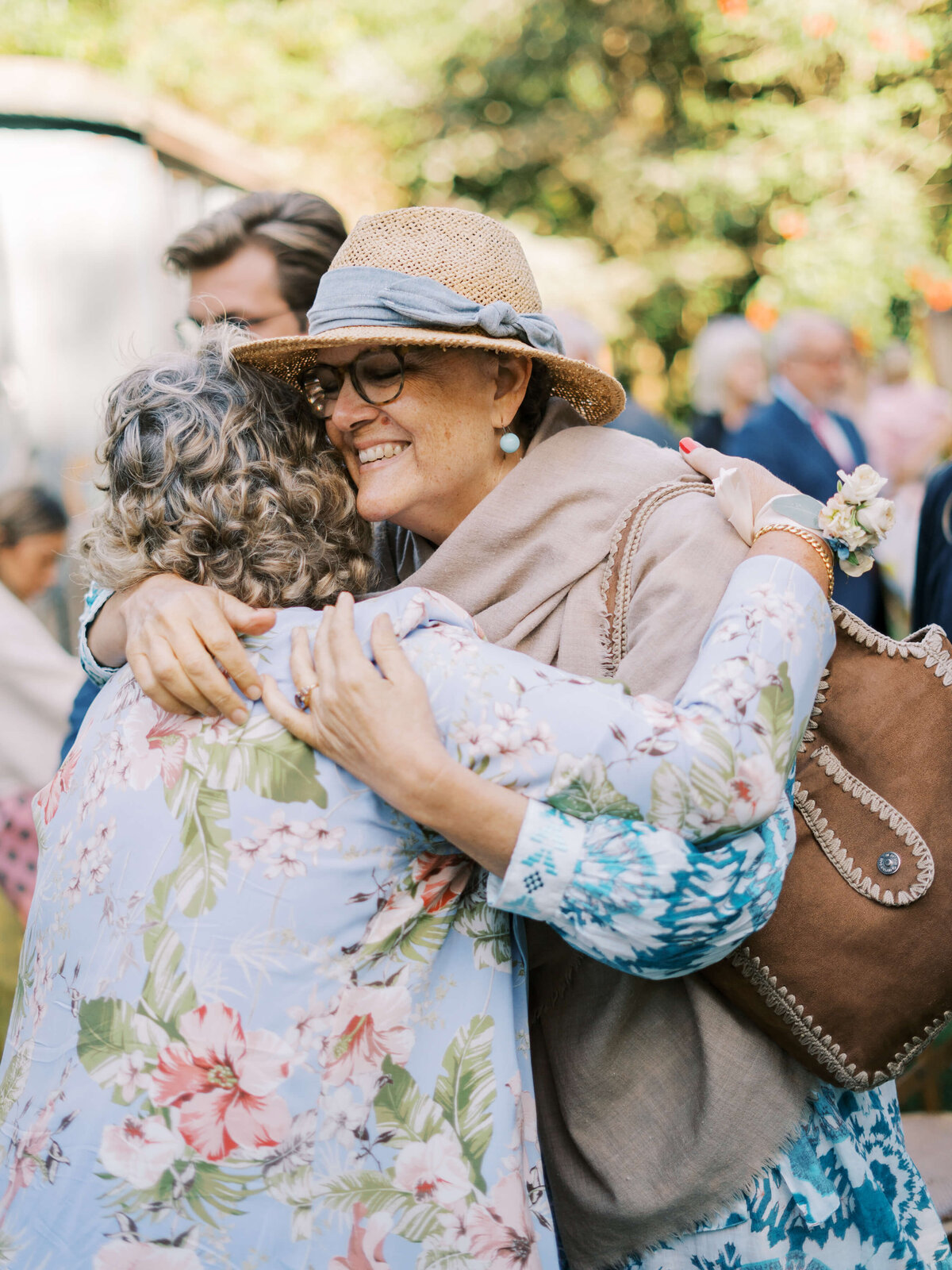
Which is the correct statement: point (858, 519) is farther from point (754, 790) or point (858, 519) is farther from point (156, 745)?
point (156, 745)

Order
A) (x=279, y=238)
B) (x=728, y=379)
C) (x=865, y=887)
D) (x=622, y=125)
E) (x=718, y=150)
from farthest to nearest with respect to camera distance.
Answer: (x=622, y=125), (x=718, y=150), (x=728, y=379), (x=279, y=238), (x=865, y=887)

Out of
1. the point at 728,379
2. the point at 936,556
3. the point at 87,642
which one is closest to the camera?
the point at 87,642

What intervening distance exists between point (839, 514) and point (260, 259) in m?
1.82

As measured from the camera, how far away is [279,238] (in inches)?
109

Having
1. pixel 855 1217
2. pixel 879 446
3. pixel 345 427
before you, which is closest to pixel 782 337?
pixel 879 446

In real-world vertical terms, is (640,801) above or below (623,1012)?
above

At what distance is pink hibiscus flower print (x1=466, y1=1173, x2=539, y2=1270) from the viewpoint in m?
1.40

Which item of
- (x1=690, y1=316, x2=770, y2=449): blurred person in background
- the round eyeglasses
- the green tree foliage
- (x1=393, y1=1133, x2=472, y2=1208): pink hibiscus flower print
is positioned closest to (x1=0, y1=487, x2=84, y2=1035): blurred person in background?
the round eyeglasses

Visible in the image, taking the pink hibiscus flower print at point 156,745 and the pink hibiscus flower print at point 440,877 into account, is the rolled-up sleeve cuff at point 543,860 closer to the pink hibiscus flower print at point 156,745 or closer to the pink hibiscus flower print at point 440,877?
the pink hibiscus flower print at point 440,877

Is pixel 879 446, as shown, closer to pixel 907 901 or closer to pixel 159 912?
pixel 907 901

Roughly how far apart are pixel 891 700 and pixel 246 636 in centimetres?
96

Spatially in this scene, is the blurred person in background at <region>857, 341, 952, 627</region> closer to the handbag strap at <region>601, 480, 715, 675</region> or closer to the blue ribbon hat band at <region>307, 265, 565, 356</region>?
the handbag strap at <region>601, 480, 715, 675</region>

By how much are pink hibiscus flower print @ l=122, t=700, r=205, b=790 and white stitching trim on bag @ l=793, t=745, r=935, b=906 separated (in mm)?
891

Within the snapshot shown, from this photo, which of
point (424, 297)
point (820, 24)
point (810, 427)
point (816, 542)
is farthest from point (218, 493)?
point (820, 24)
